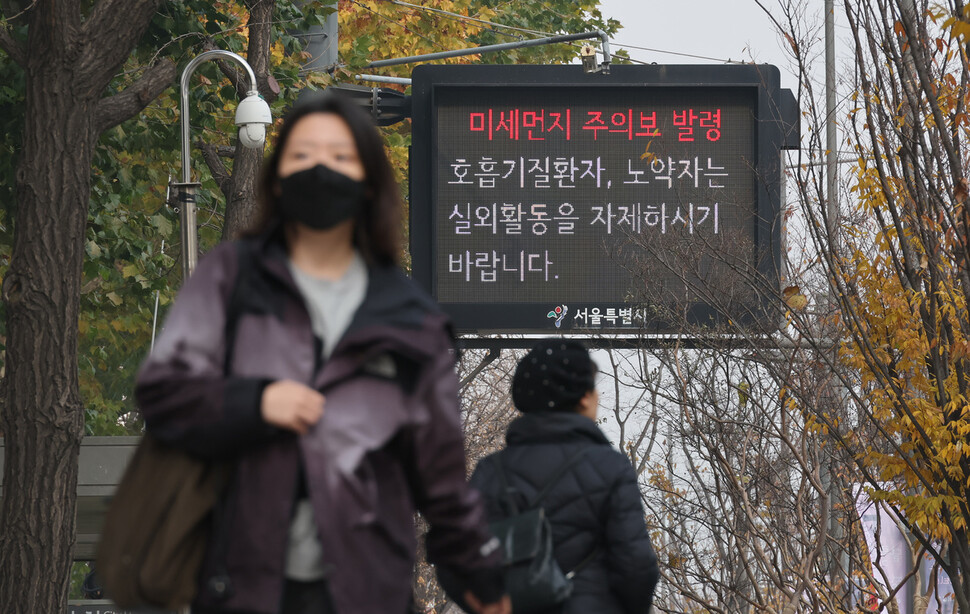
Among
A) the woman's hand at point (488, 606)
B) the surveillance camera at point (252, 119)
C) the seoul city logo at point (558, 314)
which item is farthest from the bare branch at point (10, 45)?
the woman's hand at point (488, 606)

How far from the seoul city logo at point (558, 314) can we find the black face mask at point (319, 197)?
35.3 ft

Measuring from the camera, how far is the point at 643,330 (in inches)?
528

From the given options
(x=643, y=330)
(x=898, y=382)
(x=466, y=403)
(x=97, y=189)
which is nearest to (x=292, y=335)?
(x=898, y=382)

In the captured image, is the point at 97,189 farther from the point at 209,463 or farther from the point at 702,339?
the point at 209,463

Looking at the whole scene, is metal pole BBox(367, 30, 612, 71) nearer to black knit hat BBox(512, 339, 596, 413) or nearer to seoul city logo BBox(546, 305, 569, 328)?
seoul city logo BBox(546, 305, 569, 328)

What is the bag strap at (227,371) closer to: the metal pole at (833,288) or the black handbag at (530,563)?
the black handbag at (530,563)

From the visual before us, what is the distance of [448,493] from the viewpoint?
298 cm

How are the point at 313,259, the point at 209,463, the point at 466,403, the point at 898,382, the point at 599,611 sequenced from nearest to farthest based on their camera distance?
the point at 209,463
the point at 313,259
the point at 599,611
the point at 898,382
the point at 466,403

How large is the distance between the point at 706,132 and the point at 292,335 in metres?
11.5

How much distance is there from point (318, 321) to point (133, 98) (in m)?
8.71

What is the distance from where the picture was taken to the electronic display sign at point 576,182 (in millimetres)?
13656

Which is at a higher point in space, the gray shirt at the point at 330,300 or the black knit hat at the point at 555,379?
the black knit hat at the point at 555,379

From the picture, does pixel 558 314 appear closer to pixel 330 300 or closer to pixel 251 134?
pixel 251 134

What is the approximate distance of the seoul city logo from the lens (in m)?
13.7
